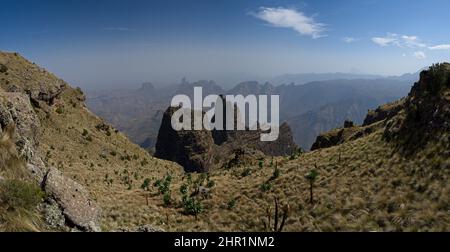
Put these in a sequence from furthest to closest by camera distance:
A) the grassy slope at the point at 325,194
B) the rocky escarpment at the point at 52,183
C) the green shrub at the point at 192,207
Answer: the green shrub at the point at 192,207 → the grassy slope at the point at 325,194 → the rocky escarpment at the point at 52,183

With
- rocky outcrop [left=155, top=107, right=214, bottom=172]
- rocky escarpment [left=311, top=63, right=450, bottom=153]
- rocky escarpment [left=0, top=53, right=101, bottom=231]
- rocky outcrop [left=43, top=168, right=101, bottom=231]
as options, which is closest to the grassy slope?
rocky escarpment [left=311, top=63, right=450, bottom=153]

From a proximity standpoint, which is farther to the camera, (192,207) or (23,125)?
(192,207)

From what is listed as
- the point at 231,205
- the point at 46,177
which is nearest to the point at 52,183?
the point at 46,177

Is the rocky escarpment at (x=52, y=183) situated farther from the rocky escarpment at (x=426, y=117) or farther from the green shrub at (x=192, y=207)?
the rocky escarpment at (x=426, y=117)

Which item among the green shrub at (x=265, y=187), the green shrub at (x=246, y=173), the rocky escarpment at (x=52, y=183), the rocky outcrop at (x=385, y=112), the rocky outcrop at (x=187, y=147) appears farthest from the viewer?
the rocky outcrop at (x=187, y=147)

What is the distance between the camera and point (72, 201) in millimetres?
20047

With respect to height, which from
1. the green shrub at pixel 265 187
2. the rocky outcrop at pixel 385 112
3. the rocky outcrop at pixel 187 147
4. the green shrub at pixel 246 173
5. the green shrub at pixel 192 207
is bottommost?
the rocky outcrop at pixel 187 147

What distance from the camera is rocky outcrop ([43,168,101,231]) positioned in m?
18.5

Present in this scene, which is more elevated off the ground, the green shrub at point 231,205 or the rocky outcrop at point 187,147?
the green shrub at point 231,205

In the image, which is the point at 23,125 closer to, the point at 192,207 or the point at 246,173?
the point at 192,207

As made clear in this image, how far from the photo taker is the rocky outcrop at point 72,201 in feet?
60.8

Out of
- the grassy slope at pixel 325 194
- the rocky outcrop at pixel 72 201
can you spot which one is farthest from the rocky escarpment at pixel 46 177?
the grassy slope at pixel 325 194

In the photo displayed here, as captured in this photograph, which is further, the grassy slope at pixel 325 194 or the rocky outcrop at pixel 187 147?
the rocky outcrop at pixel 187 147

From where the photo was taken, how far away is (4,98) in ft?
77.5
